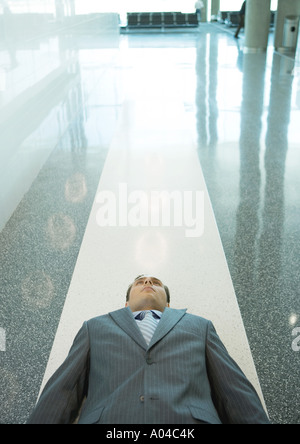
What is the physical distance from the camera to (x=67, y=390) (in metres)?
2.20

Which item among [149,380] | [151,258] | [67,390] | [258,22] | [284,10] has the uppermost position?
[284,10]

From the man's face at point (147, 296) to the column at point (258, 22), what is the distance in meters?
16.4

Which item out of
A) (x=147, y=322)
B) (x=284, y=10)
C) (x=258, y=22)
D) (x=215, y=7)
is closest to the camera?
(x=147, y=322)

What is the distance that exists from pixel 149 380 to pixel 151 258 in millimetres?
1954

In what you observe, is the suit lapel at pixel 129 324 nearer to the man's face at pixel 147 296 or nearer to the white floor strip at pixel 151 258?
the man's face at pixel 147 296

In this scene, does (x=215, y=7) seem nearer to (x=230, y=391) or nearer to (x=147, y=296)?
(x=147, y=296)

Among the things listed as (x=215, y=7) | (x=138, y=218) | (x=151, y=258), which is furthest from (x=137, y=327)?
(x=215, y=7)

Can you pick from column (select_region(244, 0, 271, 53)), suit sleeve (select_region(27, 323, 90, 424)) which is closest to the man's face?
suit sleeve (select_region(27, 323, 90, 424))

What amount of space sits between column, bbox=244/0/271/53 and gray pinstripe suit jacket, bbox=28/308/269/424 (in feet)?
55.0

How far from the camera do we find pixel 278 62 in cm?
1502

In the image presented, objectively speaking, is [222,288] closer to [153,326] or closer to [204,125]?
[153,326]

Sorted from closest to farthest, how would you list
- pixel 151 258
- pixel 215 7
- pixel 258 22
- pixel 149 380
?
pixel 149 380, pixel 151 258, pixel 258 22, pixel 215 7

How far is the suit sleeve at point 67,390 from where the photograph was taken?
81.4 inches
